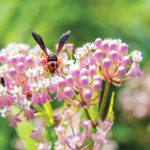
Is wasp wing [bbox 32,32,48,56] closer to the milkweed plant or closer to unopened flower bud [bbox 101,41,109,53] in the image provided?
the milkweed plant

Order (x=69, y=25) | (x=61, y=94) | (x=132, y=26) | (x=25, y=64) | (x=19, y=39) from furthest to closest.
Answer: (x=132, y=26) → (x=69, y=25) → (x=19, y=39) → (x=25, y=64) → (x=61, y=94)

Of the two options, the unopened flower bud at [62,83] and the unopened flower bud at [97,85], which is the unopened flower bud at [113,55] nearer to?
the unopened flower bud at [97,85]

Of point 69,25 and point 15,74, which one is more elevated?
point 69,25

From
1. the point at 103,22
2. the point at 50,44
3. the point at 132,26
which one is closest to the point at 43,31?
the point at 50,44

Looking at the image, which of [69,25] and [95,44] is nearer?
[95,44]

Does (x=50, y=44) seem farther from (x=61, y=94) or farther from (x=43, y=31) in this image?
(x=61, y=94)

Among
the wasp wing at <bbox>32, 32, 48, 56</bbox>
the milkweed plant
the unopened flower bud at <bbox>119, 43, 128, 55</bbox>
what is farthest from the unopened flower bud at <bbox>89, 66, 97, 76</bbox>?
the wasp wing at <bbox>32, 32, 48, 56</bbox>
